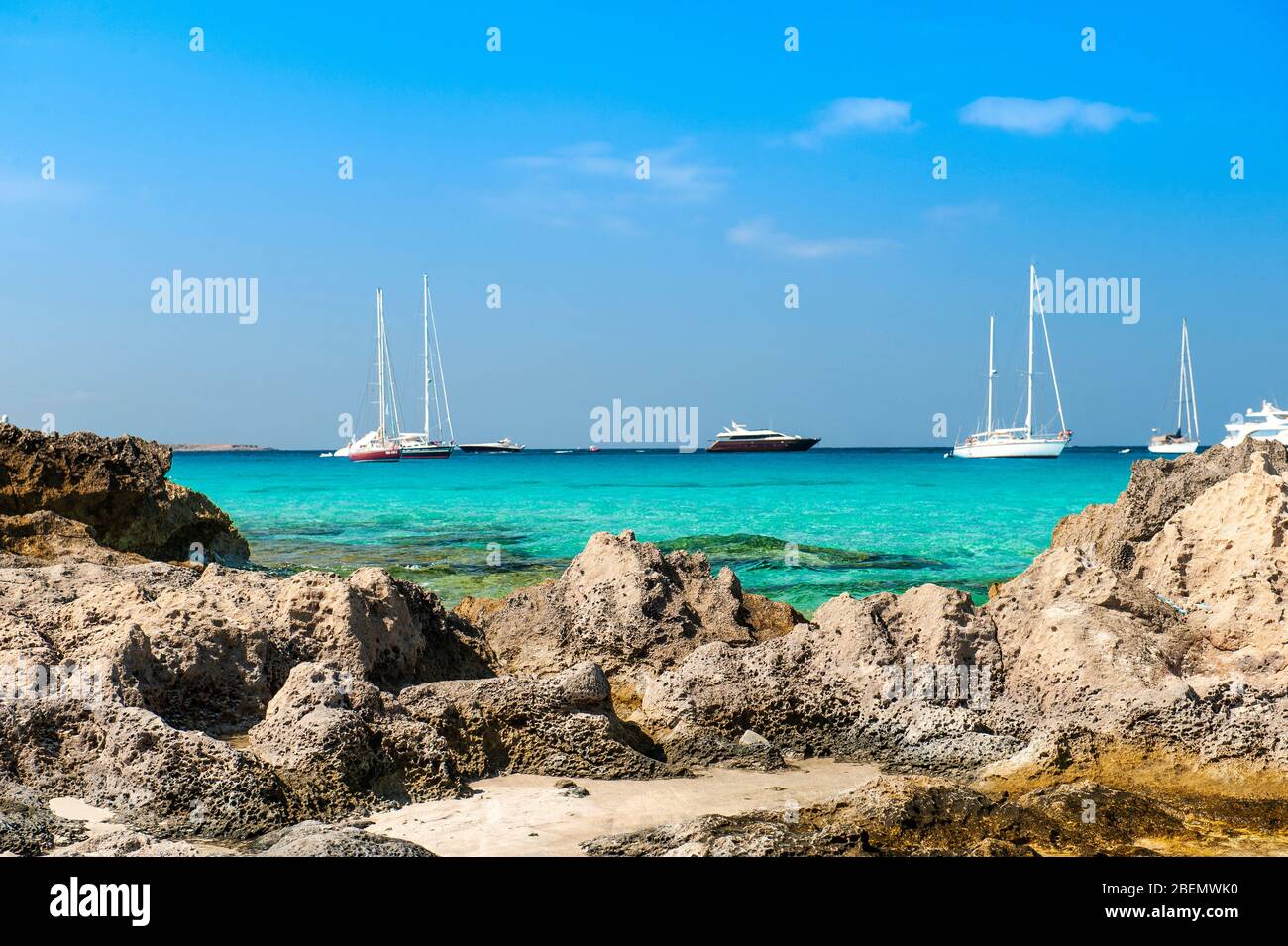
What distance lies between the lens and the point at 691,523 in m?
28.7

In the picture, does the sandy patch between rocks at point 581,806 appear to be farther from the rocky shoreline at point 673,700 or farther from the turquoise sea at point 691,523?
the turquoise sea at point 691,523

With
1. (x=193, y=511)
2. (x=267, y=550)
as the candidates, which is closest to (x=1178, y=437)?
(x=267, y=550)

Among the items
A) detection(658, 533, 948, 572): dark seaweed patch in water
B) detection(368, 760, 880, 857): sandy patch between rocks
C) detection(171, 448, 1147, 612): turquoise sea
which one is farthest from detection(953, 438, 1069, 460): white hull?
detection(368, 760, 880, 857): sandy patch between rocks

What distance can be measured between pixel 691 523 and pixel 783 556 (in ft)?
31.6

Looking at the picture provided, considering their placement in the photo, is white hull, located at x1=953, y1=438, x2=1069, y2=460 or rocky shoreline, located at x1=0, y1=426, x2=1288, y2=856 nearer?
rocky shoreline, located at x1=0, y1=426, x2=1288, y2=856

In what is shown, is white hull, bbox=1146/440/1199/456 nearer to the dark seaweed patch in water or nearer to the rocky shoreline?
the dark seaweed patch in water

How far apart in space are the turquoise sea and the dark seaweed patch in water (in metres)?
0.05

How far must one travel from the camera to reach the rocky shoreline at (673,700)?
173 inches

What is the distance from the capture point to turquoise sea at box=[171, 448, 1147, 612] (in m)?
17.0

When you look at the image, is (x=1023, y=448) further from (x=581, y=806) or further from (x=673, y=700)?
(x=581, y=806)

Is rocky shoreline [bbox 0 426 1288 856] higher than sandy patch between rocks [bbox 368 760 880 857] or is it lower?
higher

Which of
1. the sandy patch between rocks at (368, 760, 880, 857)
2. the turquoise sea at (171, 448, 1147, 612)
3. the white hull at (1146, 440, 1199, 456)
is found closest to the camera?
the sandy patch between rocks at (368, 760, 880, 857)

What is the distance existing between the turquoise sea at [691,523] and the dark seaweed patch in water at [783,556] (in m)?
0.05

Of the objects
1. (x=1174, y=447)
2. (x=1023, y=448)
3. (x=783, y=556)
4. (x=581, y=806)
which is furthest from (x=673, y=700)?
(x=1174, y=447)
